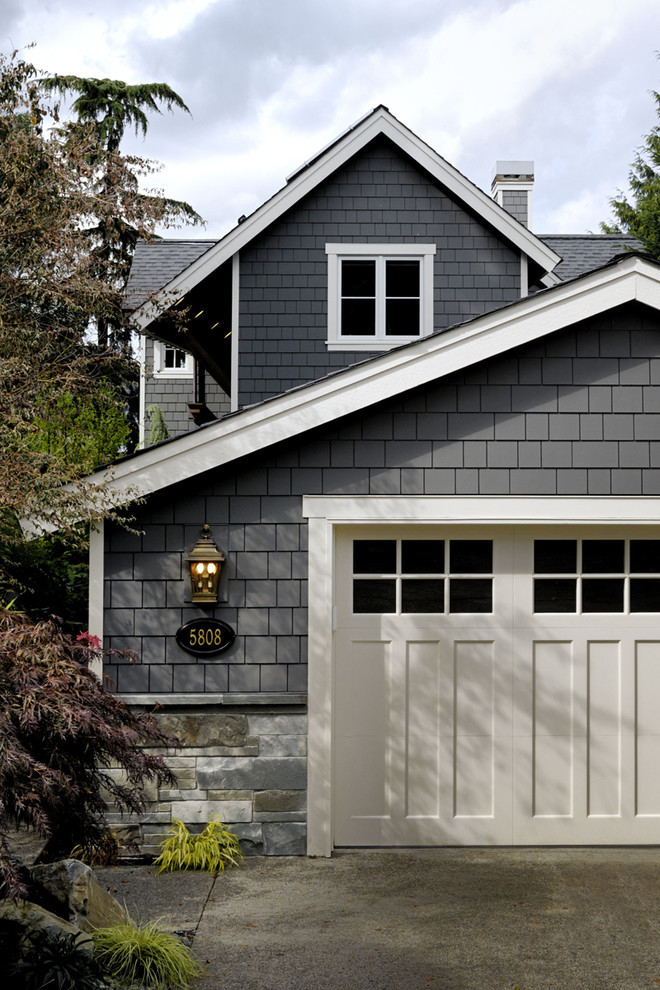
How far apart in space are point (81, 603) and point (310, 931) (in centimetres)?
398

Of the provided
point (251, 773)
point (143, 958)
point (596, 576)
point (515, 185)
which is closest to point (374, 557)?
point (596, 576)

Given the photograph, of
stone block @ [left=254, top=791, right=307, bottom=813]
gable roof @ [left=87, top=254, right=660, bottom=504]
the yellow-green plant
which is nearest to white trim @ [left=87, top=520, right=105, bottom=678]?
gable roof @ [left=87, top=254, right=660, bottom=504]

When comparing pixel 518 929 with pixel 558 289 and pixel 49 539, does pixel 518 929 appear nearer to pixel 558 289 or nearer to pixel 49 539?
pixel 558 289

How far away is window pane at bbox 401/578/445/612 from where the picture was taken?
21.1ft

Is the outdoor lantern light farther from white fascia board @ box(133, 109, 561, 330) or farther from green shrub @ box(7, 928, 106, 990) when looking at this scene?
white fascia board @ box(133, 109, 561, 330)

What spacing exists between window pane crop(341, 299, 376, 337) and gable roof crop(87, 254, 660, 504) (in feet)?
13.9

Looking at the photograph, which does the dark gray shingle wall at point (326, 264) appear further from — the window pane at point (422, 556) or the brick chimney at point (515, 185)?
the window pane at point (422, 556)

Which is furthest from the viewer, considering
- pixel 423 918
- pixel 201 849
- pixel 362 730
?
pixel 362 730

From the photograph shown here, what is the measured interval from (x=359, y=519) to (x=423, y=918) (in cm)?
241

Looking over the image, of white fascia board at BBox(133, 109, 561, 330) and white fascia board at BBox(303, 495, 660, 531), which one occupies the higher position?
white fascia board at BBox(133, 109, 561, 330)

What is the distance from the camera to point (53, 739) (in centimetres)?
394

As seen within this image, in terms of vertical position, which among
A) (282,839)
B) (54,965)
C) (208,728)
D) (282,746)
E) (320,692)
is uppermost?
(320,692)

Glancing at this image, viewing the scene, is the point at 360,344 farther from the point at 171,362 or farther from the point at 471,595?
the point at 171,362

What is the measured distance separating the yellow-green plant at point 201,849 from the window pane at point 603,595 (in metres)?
2.79
